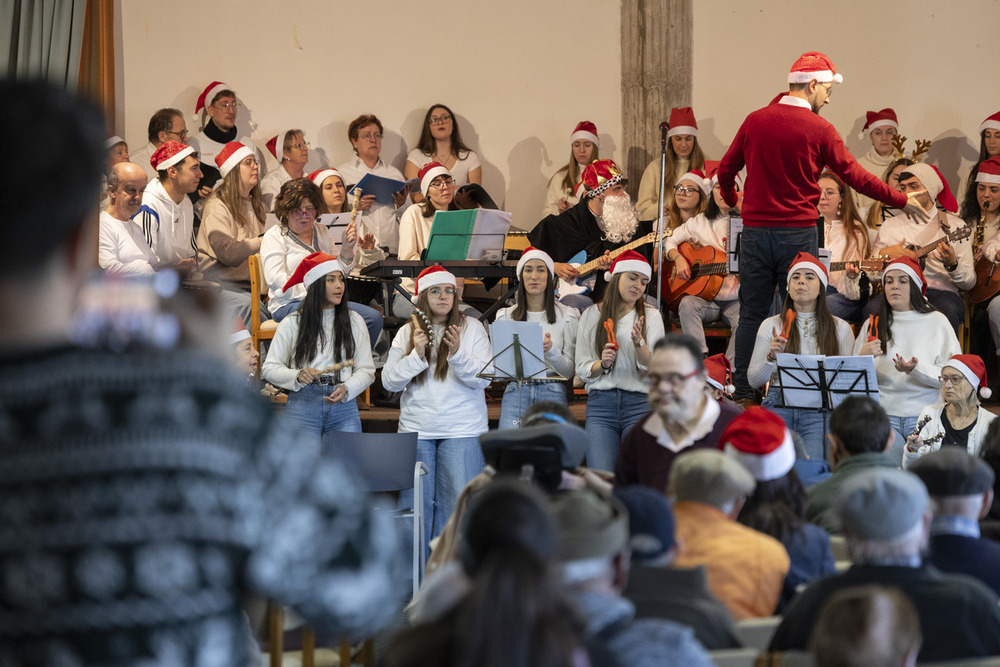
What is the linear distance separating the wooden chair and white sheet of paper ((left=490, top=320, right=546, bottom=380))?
174 cm

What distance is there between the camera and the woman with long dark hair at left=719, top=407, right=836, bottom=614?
2.93 m

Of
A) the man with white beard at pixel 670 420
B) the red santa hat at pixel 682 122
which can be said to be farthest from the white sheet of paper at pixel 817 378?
the red santa hat at pixel 682 122

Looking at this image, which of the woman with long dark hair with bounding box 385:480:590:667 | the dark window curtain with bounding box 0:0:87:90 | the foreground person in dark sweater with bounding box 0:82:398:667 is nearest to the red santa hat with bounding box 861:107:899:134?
the dark window curtain with bounding box 0:0:87:90

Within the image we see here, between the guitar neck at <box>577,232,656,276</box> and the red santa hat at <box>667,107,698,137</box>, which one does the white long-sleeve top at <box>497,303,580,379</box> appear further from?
the red santa hat at <box>667,107,698,137</box>

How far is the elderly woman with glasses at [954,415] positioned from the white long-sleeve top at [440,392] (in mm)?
2345

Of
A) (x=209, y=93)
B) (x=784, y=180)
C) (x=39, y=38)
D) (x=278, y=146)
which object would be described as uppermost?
(x=39, y=38)

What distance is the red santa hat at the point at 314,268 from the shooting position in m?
5.95

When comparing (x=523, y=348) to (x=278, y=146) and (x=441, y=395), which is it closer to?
(x=441, y=395)

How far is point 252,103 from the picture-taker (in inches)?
364

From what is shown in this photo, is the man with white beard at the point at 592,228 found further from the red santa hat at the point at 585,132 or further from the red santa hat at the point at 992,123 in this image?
the red santa hat at the point at 992,123

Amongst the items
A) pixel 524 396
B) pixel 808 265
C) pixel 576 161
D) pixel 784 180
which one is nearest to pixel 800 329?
pixel 808 265

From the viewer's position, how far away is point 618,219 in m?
7.66

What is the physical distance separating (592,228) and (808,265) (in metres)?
2.28

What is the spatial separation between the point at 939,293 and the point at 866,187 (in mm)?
1837
